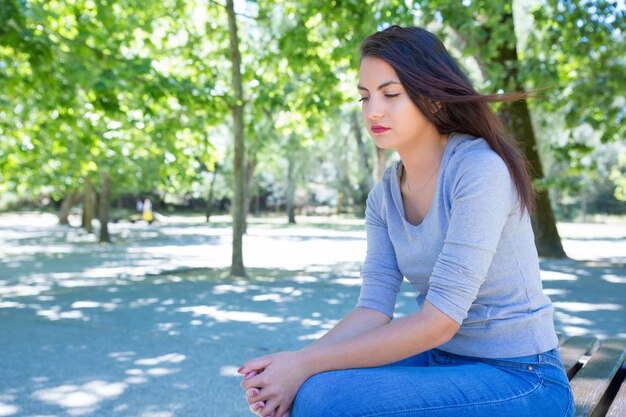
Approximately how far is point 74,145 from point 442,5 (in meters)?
11.3

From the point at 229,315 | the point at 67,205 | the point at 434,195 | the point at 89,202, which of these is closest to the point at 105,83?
the point at 229,315

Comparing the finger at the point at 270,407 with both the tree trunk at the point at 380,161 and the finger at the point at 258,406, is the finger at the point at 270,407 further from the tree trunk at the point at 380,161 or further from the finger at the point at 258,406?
the tree trunk at the point at 380,161

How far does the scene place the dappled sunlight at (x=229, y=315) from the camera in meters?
7.88

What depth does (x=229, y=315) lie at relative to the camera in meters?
8.27

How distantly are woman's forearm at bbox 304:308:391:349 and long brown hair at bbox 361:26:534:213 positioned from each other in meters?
0.66

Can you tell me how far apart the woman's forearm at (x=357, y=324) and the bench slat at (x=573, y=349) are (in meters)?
0.87

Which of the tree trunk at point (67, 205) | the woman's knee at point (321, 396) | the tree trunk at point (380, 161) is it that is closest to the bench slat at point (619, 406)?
the woman's knee at point (321, 396)

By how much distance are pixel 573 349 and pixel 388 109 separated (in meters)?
1.69

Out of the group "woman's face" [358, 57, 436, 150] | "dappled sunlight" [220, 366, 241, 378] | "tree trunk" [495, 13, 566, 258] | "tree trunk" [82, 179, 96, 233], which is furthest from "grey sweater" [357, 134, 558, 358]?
"tree trunk" [82, 179, 96, 233]

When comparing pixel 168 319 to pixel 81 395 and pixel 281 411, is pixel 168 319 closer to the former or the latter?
pixel 81 395

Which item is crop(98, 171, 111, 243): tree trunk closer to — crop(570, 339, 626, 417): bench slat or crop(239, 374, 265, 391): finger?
crop(570, 339, 626, 417): bench slat

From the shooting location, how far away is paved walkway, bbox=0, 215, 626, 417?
189 inches

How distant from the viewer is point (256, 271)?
13.7 m

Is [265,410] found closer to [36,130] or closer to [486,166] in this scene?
[486,166]
